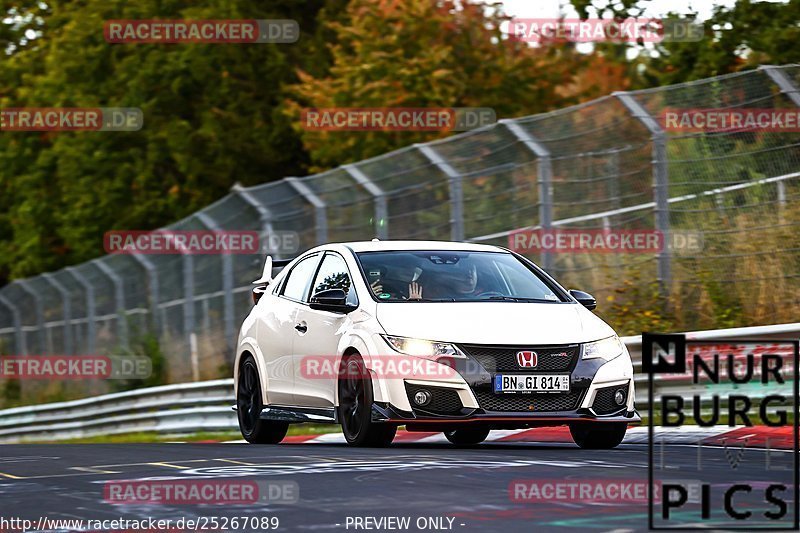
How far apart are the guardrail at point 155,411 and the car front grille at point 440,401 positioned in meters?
2.87

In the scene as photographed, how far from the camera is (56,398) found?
34.3 meters

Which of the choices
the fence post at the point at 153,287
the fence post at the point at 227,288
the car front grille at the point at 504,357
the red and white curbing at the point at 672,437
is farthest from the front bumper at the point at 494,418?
the fence post at the point at 153,287

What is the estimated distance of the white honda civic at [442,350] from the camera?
11.2m

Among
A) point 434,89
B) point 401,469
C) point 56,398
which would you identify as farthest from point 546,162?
point 56,398

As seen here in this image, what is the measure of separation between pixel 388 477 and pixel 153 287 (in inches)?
670

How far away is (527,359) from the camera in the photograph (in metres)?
11.2

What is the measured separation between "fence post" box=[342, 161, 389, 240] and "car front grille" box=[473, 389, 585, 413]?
26.5ft

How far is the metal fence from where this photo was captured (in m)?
15.3

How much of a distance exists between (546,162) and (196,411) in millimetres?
5811

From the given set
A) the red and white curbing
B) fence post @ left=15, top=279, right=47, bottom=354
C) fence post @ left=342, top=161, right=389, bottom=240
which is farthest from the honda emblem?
fence post @ left=15, top=279, right=47, bottom=354

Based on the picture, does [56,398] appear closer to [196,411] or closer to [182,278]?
[182,278]

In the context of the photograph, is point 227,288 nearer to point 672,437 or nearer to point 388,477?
point 672,437

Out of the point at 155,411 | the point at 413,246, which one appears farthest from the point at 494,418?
the point at 155,411

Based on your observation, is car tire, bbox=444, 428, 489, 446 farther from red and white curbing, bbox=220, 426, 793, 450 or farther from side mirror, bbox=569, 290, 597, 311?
side mirror, bbox=569, 290, 597, 311
